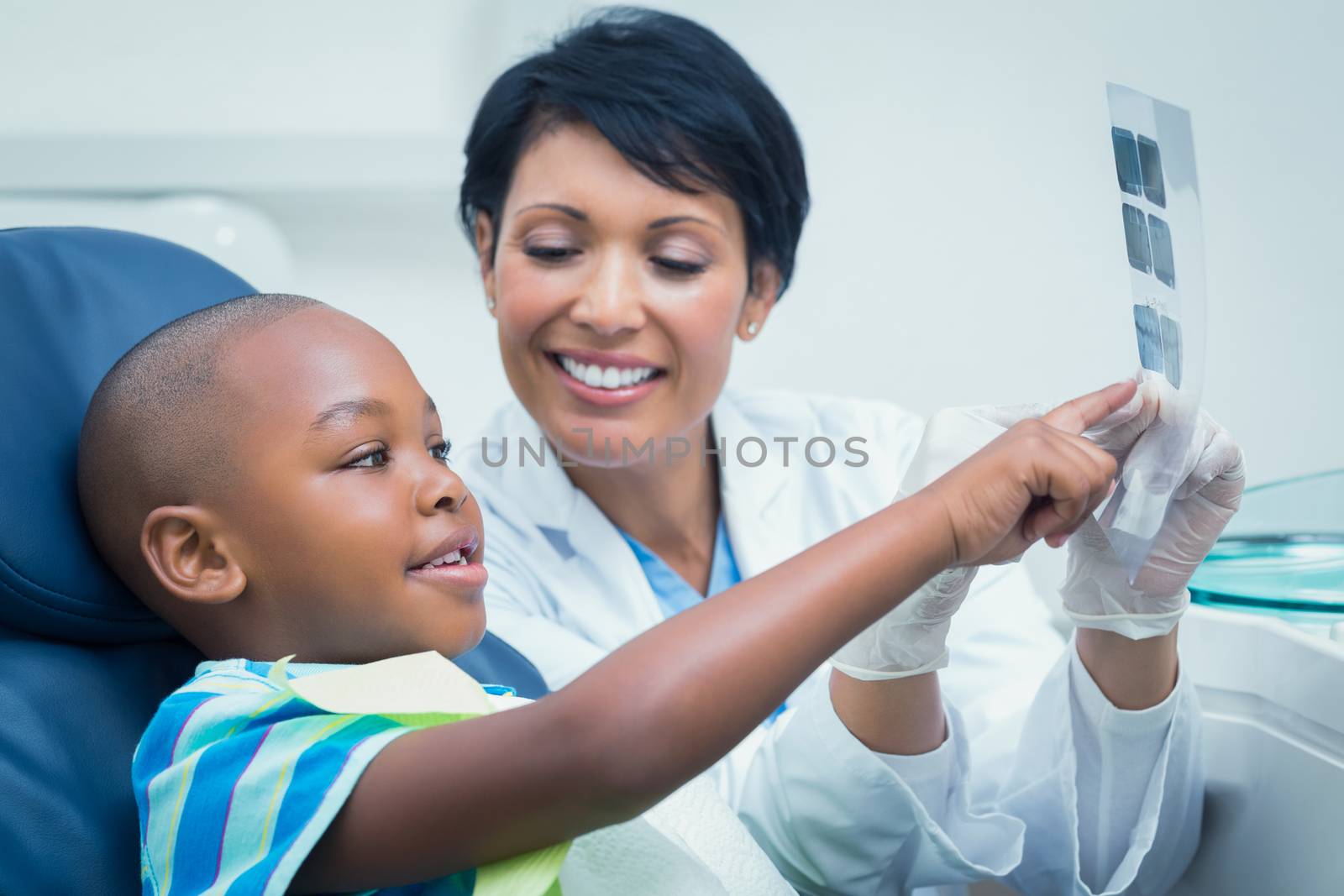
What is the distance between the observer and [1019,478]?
2.34 ft

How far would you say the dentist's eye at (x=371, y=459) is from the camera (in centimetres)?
84

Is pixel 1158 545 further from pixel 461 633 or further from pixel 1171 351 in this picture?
pixel 461 633

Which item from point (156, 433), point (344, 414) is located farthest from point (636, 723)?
point (156, 433)

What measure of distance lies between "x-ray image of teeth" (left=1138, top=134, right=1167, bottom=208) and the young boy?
0.14m

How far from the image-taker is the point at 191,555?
0.83m

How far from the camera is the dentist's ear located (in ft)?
4.78

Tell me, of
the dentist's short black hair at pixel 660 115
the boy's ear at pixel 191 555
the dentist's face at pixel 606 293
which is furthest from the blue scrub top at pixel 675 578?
the boy's ear at pixel 191 555

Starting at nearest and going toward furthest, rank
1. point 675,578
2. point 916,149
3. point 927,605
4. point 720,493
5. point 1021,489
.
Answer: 1. point 1021,489
2. point 927,605
3. point 675,578
4. point 720,493
5. point 916,149

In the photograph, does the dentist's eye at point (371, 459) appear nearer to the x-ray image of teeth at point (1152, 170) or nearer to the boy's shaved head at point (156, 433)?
the boy's shaved head at point (156, 433)

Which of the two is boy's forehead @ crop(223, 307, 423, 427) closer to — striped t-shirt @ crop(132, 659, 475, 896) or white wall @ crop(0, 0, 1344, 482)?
striped t-shirt @ crop(132, 659, 475, 896)

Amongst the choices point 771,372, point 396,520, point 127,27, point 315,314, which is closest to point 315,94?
point 127,27

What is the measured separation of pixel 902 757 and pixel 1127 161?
1.76 ft

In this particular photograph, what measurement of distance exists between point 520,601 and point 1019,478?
73 cm

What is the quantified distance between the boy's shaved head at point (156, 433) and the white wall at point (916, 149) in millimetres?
1038
